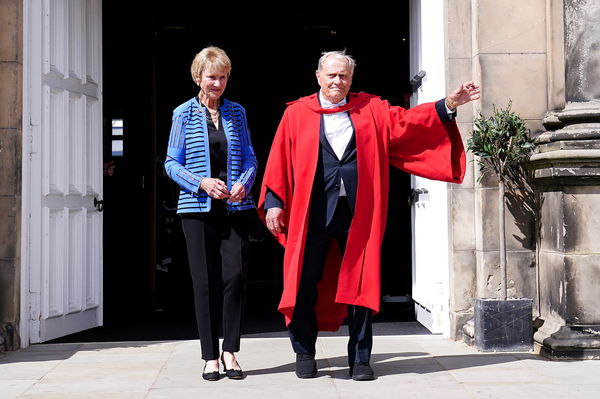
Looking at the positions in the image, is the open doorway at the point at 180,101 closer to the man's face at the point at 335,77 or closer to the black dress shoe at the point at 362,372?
the black dress shoe at the point at 362,372

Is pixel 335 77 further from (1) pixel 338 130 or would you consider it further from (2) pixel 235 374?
(2) pixel 235 374

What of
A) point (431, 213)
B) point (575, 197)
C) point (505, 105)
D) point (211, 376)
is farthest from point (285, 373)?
point (505, 105)

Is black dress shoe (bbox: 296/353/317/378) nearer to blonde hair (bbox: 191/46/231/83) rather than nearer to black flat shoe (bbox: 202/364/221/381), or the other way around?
A: black flat shoe (bbox: 202/364/221/381)

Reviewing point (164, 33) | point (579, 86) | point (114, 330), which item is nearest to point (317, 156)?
point (579, 86)

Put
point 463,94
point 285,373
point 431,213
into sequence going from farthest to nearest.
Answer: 1. point 431,213
2. point 285,373
3. point 463,94

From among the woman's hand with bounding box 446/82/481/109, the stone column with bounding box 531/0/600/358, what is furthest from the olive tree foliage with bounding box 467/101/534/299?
the woman's hand with bounding box 446/82/481/109

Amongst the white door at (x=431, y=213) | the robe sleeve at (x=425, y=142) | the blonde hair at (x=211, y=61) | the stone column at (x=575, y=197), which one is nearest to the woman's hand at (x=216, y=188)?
the blonde hair at (x=211, y=61)

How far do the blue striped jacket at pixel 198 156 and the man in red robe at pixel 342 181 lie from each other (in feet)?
0.50

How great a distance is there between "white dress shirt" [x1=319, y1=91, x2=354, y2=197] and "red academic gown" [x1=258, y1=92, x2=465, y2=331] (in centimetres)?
4

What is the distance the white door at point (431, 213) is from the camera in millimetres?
5602

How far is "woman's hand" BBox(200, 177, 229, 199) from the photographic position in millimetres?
4211

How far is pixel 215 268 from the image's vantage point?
4398mm

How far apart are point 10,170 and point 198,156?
155cm

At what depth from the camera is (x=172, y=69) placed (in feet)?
36.9
